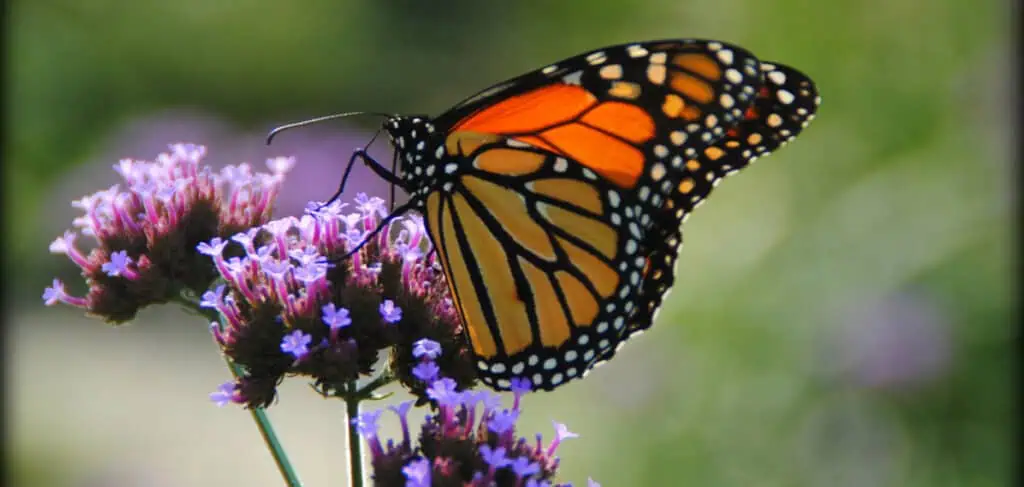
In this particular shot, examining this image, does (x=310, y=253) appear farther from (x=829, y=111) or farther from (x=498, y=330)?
(x=829, y=111)

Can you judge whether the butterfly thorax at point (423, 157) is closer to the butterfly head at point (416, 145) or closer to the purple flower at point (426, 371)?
the butterfly head at point (416, 145)

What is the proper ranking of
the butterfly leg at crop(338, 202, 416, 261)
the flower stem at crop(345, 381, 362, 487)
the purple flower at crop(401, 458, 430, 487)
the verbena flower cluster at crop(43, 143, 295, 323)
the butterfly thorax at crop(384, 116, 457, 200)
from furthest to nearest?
the butterfly thorax at crop(384, 116, 457, 200)
the verbena flower cluster at crop(43, 143, 295, 323)
the butterfly leg at crop(338, 202, 416, 261)
the flower stem at crop(345, 381, 362, 487)
the purple flower at crop(401, 458, 430, 487)

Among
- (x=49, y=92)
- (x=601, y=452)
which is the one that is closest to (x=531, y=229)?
(x=601, y=452)

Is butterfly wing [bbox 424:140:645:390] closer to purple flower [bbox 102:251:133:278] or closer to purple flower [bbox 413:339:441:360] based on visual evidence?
purple flower [bbox 413:339:441:360]

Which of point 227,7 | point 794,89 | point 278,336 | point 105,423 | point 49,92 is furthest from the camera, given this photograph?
point 227,7

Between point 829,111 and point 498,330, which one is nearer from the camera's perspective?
point 498,330

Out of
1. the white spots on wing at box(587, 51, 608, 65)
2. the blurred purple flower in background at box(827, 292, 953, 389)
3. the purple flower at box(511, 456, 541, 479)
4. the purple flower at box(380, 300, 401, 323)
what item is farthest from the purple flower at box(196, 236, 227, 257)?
the blurred purple flower in background at box(827, 292, 953, 389)
